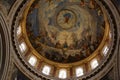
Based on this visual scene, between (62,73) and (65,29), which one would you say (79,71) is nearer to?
(62,73)

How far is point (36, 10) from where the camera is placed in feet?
74.7

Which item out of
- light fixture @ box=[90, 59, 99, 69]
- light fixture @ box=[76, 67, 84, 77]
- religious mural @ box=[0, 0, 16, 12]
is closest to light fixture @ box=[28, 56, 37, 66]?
light fixture @ box=[76, 67, 84, 77]

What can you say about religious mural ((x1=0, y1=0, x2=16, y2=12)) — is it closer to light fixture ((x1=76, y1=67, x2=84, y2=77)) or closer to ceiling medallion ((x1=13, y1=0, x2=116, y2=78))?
ceiling medallion ((x1=13, y1=0, x2=116, y2=78))


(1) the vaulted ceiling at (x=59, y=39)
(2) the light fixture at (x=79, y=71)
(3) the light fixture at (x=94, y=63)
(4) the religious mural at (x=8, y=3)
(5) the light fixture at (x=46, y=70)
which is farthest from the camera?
(5) the light fixture at (x=46, y=70)

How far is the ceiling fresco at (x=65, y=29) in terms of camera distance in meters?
22.8

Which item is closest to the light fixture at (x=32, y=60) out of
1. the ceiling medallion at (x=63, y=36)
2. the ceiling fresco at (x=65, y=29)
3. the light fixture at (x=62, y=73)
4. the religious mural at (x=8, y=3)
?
the ceiling medallion at (x=63, y=36)

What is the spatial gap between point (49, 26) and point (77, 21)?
236 cm

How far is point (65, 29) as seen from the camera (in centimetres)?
2484

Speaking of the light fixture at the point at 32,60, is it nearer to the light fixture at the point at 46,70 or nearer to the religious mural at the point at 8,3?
the light fixture at the point at 46,70

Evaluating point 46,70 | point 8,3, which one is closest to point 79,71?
point 46,70

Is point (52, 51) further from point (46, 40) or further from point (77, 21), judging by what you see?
point (77, 21)

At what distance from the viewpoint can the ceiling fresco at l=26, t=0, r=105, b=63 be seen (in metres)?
22.8

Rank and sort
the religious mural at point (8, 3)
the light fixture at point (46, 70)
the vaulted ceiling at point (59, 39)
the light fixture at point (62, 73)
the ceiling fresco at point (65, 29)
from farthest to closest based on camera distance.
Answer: the ceiling fresco at point (65, 29) → the light fixture at point (62, 73) → the light fixture at point (46, 70) → the vaulted ceiling at point (59, 39) → the religious mural at point (8, 3)

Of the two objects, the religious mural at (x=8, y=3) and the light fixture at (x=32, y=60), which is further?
the light fixture at (x=32, y=60)
